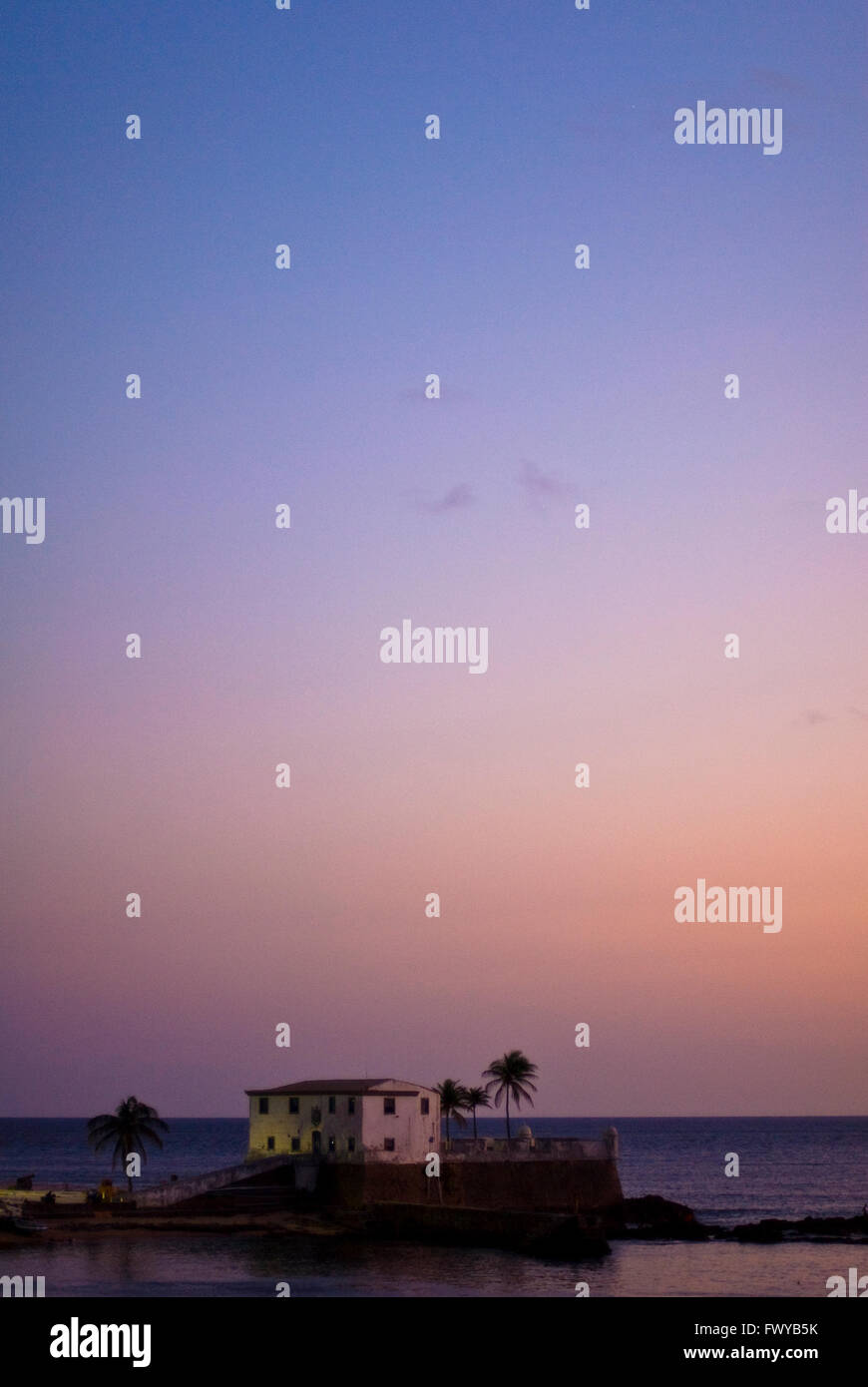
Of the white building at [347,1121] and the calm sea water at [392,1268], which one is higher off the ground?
the white building at [347,1121]

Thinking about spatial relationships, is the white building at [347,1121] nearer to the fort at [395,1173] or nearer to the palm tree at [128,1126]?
the fort at [395,1173]

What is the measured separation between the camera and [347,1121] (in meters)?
84.1

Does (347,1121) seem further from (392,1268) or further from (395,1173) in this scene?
(392,1268)

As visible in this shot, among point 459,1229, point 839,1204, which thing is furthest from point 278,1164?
point 839,1204

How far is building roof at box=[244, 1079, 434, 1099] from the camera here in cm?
8400

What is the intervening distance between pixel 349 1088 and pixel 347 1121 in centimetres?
172

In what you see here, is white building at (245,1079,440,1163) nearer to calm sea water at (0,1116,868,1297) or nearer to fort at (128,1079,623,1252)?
fort at (128,1079,623,1252)

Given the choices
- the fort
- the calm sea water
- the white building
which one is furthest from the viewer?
the white building

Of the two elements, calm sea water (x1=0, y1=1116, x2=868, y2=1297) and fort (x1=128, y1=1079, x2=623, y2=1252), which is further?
fort (x1=128, y1=1079, x2=623, y2=1252)

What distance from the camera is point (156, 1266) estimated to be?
67.2 meters

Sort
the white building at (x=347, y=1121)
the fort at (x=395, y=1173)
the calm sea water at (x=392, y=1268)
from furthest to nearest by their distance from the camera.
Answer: the white building at (x=347, y=1121) < the fort at (x=395, y=1173) < the calm sea water at (x=392, y=1268)

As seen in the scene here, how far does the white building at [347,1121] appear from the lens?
8338 centimetres
